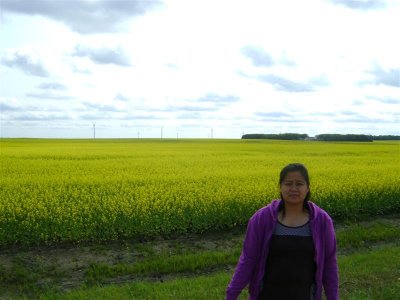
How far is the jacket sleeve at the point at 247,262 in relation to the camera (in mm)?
3334

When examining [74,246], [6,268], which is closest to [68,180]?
[74,246]

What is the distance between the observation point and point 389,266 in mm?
7539

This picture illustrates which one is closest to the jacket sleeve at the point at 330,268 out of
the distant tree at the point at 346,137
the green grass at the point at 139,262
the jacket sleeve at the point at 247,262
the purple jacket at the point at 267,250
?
the purple jacket at the point at 267,250

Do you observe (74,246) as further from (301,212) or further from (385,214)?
(385,214)

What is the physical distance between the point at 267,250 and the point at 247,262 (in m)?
0.18

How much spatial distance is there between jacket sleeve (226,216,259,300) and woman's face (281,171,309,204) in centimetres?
29

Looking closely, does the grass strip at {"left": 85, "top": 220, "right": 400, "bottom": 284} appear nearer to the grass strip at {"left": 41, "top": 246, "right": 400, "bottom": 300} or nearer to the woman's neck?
the grass strip at {"left": 41, "top": 246, "right": 400, "bottom": 300}

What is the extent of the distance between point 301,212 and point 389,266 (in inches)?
196

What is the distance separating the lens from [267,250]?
329cm

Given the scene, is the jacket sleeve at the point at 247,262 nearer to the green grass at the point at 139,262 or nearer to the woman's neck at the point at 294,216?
the woman's neck at the point at 294,216

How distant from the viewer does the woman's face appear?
3322 millimetres

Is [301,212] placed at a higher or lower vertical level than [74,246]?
higher

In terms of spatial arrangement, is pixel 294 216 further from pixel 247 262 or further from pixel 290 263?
pixel 247 262

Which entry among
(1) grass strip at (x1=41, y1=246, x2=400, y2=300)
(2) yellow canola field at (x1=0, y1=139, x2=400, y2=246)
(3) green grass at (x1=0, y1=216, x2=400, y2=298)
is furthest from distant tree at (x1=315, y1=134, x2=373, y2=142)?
(1) grass strip at (x1=41, y1=246, x2=400, y2=300)
